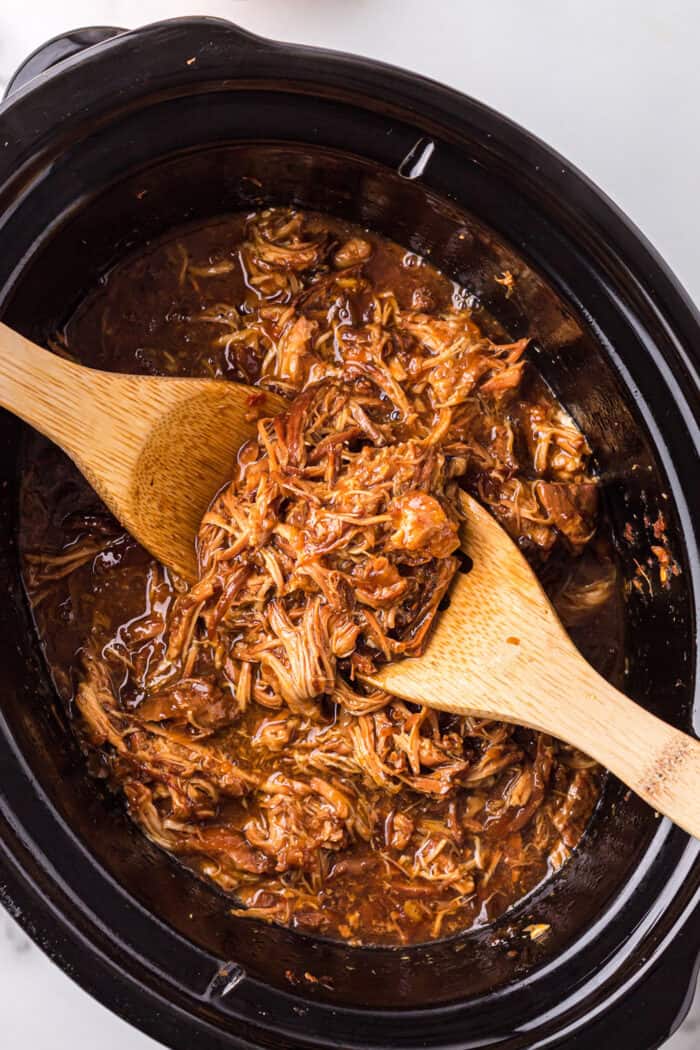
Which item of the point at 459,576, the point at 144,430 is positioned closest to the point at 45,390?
the point at 144,430

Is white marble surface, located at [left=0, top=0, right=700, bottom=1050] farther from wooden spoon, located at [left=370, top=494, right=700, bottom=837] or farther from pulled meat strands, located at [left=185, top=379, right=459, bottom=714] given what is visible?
wooden spoon, located at [left=370, top=494, right=700, bottom=837]

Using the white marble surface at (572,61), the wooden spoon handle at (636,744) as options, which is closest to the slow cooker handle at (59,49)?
the white marble surface at (572,61)

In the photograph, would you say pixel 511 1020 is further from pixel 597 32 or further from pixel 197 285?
pixel 597 32

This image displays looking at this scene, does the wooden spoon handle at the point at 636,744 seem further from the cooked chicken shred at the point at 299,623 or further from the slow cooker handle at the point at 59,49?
the slow cooker handle at the point at 59,49

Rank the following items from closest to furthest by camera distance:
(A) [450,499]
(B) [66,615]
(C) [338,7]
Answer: (A) [450,499] → (B) [66,615] → (C) [338,7]

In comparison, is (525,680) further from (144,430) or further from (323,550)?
(144,430)

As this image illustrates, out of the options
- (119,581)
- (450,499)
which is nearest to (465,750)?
(450,499)


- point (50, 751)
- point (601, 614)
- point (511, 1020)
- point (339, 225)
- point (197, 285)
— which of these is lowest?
point (511, 1020)

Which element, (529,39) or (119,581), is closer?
(119,581)
